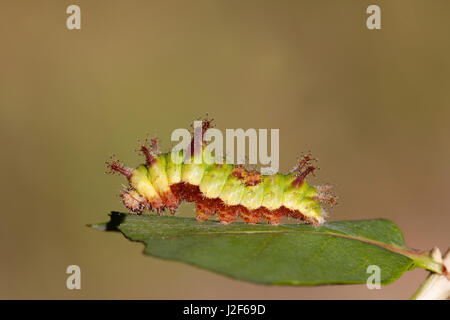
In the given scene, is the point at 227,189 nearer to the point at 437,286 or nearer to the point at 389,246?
the point at 389,246

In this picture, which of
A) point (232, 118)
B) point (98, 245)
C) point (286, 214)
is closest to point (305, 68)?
point (232, 118)

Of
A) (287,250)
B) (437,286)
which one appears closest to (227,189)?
(287,250)

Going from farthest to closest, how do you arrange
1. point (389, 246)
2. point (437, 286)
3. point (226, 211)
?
point (226, 211) → point (389, 246) → point (437, 286)

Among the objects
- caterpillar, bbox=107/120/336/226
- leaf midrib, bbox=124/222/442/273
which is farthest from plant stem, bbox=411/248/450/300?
caterpillar, bbox=107/120/336/226

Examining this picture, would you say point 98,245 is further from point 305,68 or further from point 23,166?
point 305,68

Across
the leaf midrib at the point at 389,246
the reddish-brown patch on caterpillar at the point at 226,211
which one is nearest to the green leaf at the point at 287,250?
the leaf midrib at the point at 389,246
